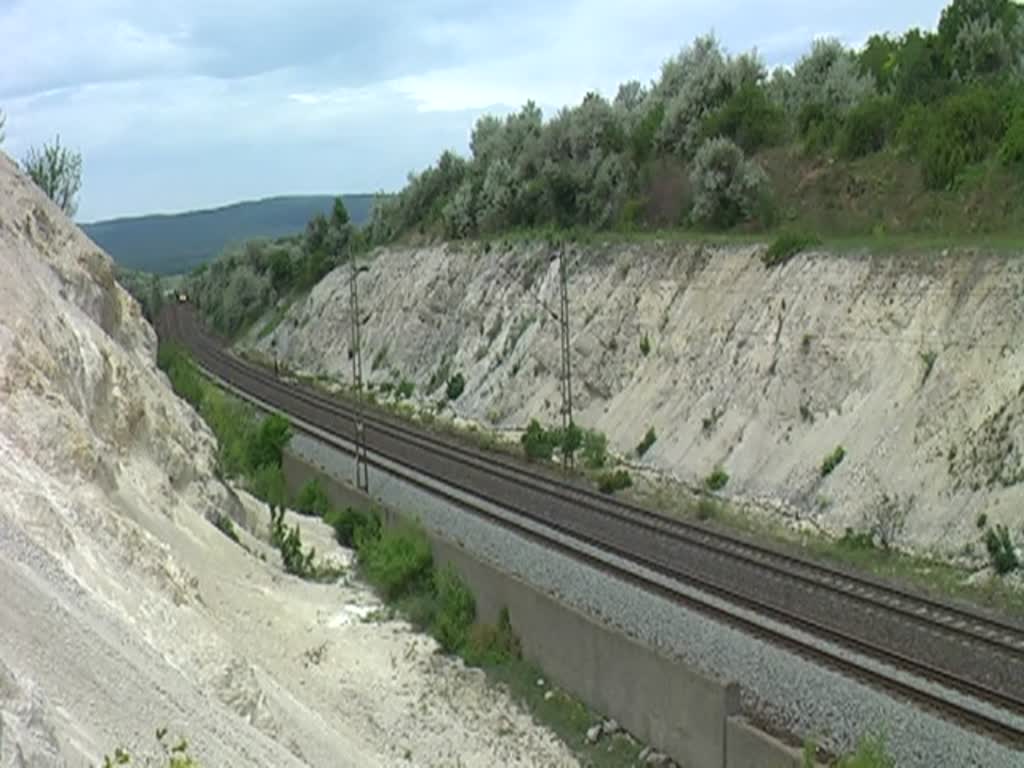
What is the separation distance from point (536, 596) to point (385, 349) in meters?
47.4

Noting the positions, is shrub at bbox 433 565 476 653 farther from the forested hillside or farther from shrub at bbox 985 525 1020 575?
the forested hillside

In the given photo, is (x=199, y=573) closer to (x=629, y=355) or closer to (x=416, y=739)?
(x=416, y=739)

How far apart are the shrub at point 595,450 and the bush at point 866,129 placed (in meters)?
11.7

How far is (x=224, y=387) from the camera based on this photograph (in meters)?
61.1

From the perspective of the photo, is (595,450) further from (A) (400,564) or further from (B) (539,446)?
(A) (400,564)

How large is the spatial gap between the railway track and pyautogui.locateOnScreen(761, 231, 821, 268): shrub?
28.6 feet

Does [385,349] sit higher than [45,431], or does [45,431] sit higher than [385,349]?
[45,431]

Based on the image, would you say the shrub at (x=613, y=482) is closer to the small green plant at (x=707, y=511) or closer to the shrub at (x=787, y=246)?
the small green plant at (x=707, y=511)

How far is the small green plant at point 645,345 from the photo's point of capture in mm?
39188

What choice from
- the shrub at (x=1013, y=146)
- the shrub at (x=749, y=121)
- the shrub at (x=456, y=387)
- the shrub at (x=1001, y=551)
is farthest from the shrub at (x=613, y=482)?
the shrub at (x=456, y=387)

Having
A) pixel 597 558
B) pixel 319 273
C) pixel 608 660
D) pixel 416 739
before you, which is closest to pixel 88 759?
pixel 416 739

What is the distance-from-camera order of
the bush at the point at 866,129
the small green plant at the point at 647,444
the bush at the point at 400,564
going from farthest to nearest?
the bush at the point at 866,129
the small green plant at the point at 647,444
the bush at the point at 400,564

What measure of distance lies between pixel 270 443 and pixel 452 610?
644 inches

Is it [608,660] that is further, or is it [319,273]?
[319,273]
